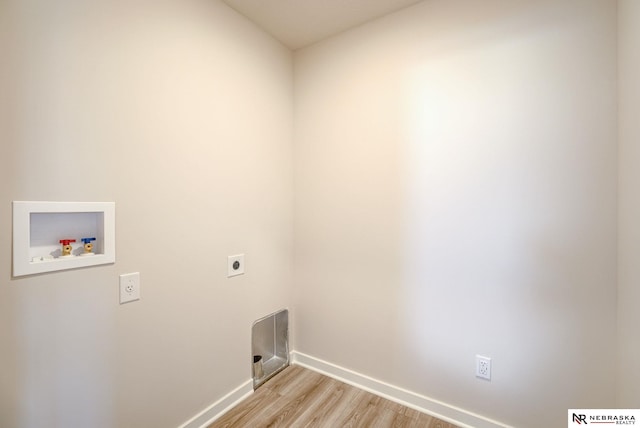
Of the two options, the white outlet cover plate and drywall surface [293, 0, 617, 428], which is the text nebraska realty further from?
the white outlet cover plate

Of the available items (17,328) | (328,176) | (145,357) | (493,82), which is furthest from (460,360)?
(17,328)

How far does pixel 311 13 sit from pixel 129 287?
72.0 inches

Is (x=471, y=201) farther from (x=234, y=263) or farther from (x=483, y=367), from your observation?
(x=234, y=263)

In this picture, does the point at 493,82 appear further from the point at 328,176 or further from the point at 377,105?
the point at 328,176

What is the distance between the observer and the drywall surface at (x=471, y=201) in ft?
3.95

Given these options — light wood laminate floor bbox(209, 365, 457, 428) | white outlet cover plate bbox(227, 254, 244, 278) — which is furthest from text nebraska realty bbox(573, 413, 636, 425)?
white outlet cover plate bbox(227, 254, 244, 278)

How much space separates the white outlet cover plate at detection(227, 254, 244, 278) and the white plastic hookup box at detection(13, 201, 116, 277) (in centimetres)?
60

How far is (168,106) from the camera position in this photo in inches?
52.4

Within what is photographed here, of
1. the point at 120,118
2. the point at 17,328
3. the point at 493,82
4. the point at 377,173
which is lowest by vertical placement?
the point at 17,328

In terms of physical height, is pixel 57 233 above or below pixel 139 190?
below

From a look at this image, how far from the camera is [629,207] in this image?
40.8 inches

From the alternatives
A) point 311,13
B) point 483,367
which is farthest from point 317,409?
point 311,13

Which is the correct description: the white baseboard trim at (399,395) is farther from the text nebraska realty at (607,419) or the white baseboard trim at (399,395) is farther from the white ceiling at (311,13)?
the white ceiling at (311,13)

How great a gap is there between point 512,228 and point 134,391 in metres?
1.96
